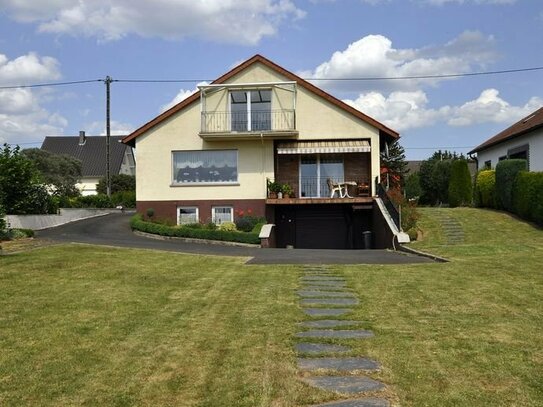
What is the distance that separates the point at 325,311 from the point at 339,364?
2.61 m

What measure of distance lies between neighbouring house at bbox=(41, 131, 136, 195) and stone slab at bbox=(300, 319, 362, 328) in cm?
5772

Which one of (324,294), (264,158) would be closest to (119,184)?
(264,158)

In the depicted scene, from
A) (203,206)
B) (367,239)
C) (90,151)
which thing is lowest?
(367,239)

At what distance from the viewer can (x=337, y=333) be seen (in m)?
6.88

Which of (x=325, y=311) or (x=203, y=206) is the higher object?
(x=203, y=206)

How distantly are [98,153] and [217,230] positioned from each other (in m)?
47.7

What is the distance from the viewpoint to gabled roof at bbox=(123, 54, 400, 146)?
2612cm

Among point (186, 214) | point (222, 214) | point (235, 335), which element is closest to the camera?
point (235, 335)

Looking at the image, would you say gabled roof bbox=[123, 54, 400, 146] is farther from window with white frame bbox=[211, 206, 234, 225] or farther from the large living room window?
window with white frame bbox=[211, 206, 234, 225]

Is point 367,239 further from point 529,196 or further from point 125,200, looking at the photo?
point 125,200

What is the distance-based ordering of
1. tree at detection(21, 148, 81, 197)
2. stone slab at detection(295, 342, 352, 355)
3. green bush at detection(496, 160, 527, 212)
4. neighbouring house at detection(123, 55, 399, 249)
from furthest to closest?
tree at detection(21, 148, 81, 197)
neighbouring house at detection(123, 55, 399, 249)
green bush at detection(496, 160, 527, 212)
stone slab at detection(295, 342, 352, 355)

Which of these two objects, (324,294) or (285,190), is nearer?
(324,294)

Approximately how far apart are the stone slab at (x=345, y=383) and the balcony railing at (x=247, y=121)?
71.3 feet

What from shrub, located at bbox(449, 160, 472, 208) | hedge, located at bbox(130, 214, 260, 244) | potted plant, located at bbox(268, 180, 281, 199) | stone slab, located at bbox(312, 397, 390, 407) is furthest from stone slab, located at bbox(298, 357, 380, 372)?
shrub, located at bbox(449, 160, 472, 208)
